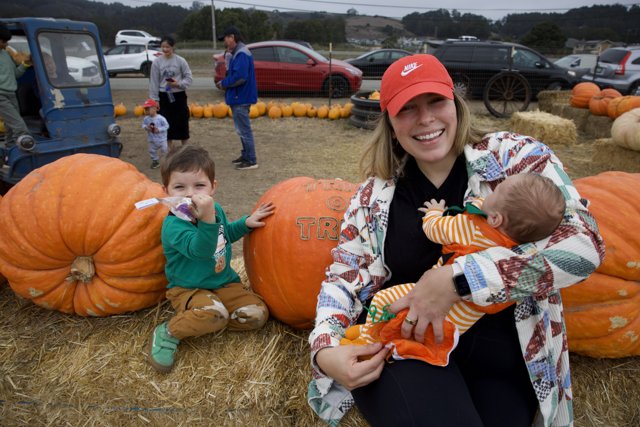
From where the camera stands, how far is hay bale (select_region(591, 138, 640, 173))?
6.94 m

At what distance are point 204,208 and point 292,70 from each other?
12.9 meters

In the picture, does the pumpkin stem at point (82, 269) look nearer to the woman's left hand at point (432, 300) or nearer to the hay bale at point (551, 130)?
the woman's left hand at point (432, 300)

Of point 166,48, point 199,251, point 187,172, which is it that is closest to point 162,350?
point 199,251

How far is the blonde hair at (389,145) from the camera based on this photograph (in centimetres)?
196

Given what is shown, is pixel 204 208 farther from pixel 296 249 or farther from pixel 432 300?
pixel 432 300

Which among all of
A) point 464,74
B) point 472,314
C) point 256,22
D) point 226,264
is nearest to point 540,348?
point 472,314

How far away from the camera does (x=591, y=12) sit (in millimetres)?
79750

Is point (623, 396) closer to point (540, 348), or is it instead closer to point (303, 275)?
point (540, 348)

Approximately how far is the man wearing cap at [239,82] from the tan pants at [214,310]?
17.0ft

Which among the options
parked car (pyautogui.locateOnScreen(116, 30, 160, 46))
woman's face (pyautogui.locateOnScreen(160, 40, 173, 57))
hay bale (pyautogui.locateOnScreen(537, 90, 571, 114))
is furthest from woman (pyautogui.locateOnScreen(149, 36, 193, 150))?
parked car (pyautogui.locateOnScreen(116, 30, 160, 46))

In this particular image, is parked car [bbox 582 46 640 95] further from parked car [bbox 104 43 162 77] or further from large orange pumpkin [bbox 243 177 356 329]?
parked car [bbox 104 43 162 77]

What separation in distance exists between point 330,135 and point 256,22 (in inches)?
1745

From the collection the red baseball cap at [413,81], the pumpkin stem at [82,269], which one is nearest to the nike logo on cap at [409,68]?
the red baseball cap at [413,81]

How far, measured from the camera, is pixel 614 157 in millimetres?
7215
